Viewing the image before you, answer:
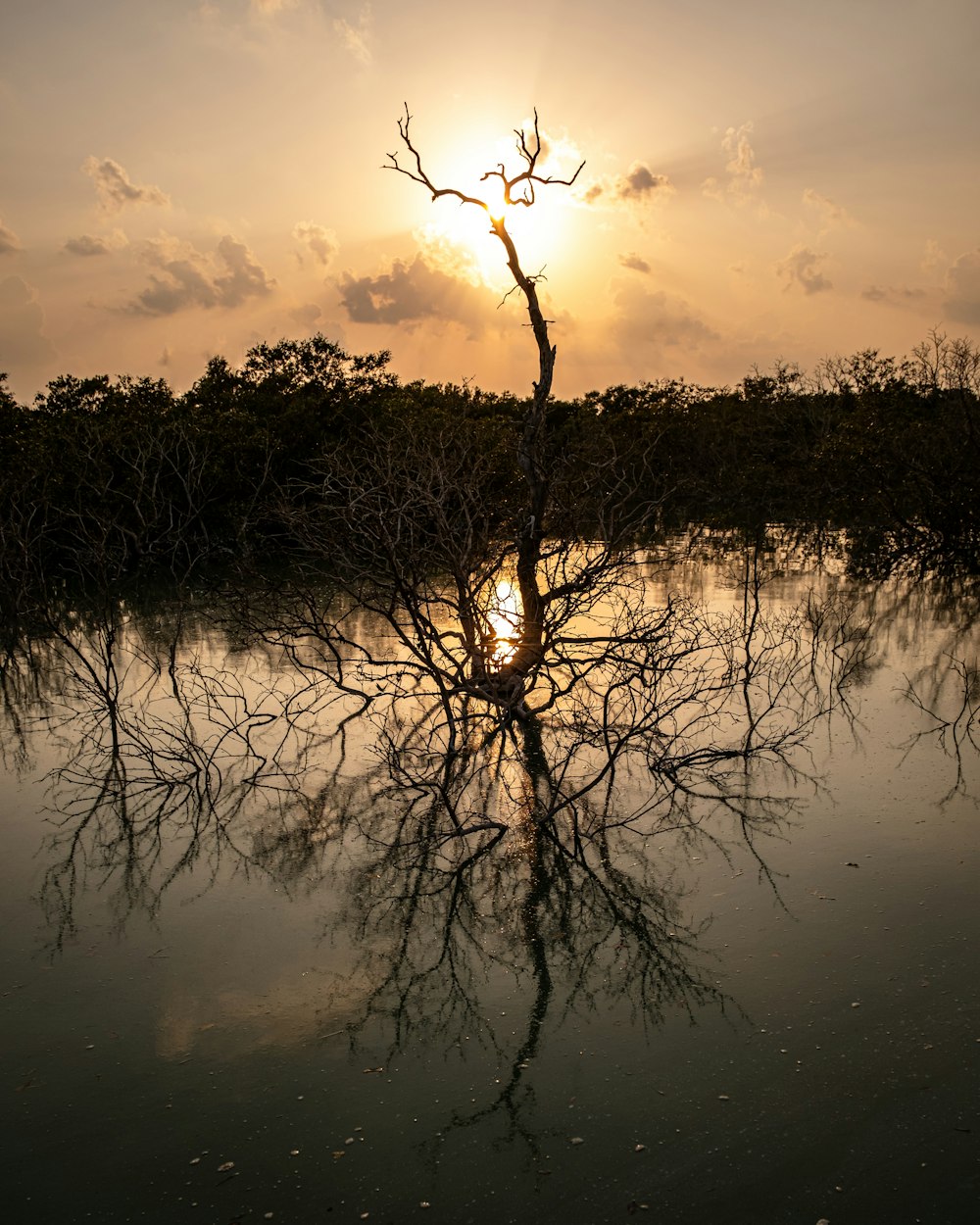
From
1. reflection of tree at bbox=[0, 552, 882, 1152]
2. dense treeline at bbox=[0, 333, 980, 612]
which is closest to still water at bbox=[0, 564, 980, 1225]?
reflection of tree at bbox=[0, 552, 882, 1152]

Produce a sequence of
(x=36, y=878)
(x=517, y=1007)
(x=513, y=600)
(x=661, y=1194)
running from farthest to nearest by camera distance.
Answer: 1. (x=513, y=600)
2. (x=36, y=878)
3. (x=517, y=1007)
4. (x=661, y=1194)

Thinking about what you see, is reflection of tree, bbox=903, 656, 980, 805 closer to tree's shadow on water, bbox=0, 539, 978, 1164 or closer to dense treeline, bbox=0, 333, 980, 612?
tree's shadow on water, bbox=0, 539, 978, 1164

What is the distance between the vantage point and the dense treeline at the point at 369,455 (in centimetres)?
2452

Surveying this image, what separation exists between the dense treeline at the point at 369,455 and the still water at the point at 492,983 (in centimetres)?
488

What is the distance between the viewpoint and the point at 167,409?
36969 mm

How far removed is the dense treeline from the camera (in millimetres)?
24516

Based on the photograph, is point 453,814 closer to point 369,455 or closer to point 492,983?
point 492,983

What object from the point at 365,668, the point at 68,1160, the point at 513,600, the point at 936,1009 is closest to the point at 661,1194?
the point at 936,1009

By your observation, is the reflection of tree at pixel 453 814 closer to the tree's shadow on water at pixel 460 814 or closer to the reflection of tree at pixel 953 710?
the tree's shadow on water at pixel 460 814

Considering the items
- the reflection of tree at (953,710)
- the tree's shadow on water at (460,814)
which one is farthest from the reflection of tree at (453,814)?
the reflection of tree at (953,710)

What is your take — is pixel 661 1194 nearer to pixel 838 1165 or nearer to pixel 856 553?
Answer: pixel 838 1165

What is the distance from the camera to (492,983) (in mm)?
7258

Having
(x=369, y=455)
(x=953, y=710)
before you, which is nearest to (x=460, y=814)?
(x=953, y=710)

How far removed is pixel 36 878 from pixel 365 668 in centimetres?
794
